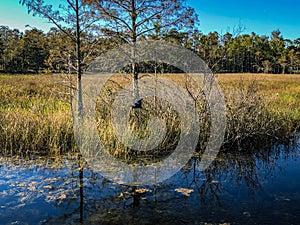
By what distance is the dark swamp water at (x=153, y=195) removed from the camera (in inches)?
128

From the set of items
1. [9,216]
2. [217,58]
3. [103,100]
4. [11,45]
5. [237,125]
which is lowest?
[9,216]

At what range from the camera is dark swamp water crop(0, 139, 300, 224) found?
3.25 metres

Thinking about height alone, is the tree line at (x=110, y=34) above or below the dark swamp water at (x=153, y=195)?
above

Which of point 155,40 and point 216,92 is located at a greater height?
point 155,40

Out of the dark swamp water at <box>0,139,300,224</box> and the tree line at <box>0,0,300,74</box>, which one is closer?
the dark swamp water at <box>0,139,300,224</box>

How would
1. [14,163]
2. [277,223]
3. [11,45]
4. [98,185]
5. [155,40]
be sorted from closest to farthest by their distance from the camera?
[277,223], [98,185], [14,163], [155,40], [11,45]

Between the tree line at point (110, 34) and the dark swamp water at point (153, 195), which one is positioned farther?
the tree line at point (110, 34)

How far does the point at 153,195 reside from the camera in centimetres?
382

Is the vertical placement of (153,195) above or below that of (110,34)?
below

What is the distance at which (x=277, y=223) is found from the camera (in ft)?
10.2

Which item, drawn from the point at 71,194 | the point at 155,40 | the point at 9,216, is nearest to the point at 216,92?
the point at 155,40

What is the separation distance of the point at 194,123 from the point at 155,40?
70.1 inches

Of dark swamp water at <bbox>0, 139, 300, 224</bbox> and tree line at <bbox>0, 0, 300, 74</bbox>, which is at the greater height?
tree line at <bbox>0, 0, 300, 74</bbox>

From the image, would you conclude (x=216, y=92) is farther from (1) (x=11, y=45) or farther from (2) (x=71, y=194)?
(1) (x=11, y=45)
